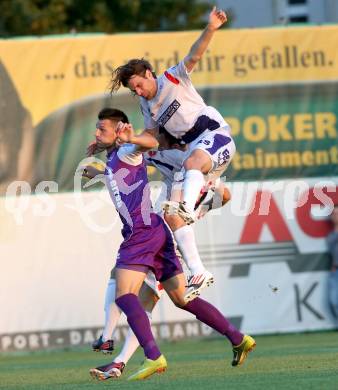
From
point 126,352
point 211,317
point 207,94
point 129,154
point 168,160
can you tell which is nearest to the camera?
point 129,154

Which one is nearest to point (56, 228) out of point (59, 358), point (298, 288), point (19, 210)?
point (19, 210)

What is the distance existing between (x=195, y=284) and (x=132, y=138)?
1.22 meters

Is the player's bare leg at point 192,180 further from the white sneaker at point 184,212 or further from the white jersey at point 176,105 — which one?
the white jersey at point 176,105

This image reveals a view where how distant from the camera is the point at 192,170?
9359 mm

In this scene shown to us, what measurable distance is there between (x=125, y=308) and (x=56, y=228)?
5387 millimetres

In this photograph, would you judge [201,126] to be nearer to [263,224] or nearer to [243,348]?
[243,348]

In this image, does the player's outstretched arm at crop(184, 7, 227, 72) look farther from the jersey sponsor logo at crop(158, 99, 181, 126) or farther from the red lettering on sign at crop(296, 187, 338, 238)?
the red lettering on sign at crop(296, 187, 338, 238)

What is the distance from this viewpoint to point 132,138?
339 inches

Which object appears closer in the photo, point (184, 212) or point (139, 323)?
point (139, 323)

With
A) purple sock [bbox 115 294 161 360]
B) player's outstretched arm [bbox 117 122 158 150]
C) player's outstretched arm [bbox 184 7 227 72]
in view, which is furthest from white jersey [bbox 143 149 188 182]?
purple sock [bbox 115 294 161 360]

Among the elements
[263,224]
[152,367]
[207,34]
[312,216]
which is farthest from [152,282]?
[312,216]

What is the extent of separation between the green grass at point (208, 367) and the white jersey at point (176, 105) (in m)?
1.92

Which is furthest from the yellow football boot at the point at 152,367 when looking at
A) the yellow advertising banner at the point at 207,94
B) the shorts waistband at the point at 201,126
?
the yellow advertising banner at the point at 207,94

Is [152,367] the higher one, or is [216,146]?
[216,146]
